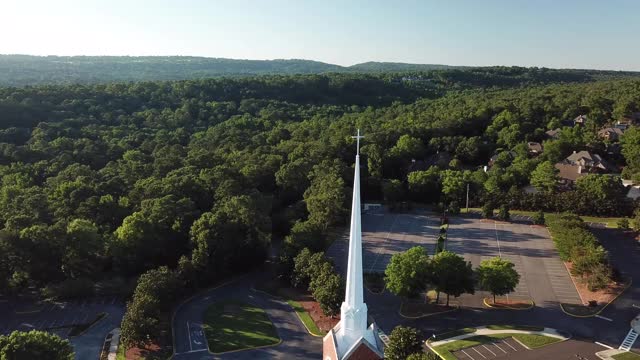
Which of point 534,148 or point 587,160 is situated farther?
point 534,148

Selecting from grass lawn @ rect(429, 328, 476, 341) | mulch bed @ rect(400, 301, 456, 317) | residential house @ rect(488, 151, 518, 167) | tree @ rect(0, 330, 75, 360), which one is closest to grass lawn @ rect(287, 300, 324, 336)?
mulch bed @ rect(400, 301, 456, 317)

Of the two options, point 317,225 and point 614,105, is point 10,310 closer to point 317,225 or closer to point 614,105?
point 317,225

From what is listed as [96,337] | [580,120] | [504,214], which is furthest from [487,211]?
[580,120]

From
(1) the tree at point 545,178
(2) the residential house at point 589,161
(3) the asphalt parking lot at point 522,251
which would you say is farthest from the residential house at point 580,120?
(3) the asphalt parking lot at point 522,251

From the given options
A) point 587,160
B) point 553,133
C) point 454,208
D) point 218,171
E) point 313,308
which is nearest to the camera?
point 313,308

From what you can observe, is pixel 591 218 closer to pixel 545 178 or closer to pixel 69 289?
pixel 545 178

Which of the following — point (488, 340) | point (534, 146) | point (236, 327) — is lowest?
point (236, 327)

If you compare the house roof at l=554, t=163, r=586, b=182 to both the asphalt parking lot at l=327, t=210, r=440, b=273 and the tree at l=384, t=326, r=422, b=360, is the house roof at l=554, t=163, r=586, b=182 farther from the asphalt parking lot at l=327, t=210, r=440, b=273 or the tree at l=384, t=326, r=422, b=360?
the tree at l=384, t=326, r=422, b=360
